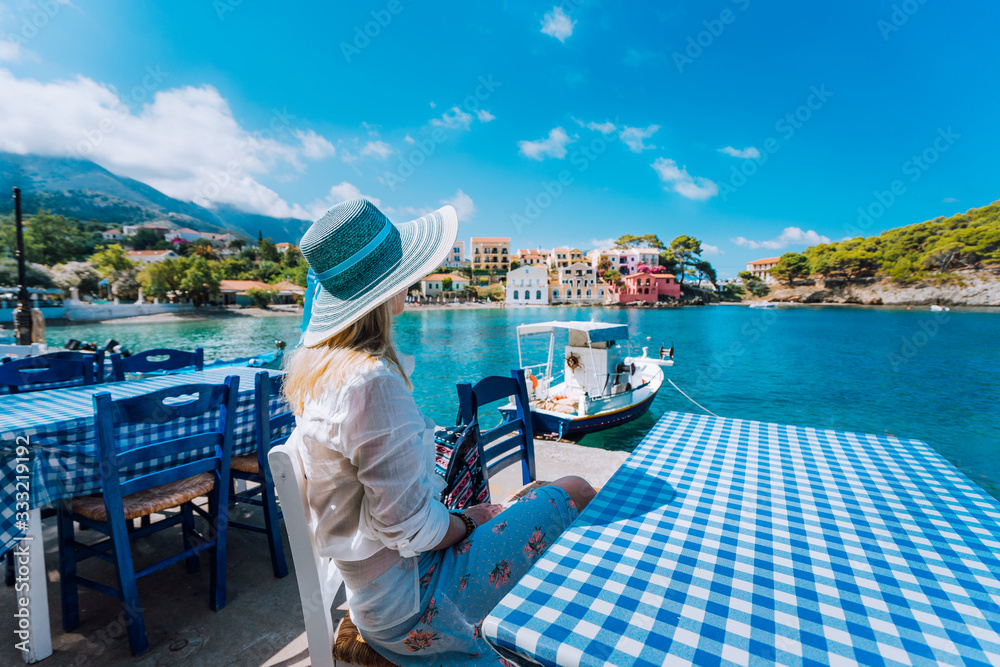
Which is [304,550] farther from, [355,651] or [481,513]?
[481,513]

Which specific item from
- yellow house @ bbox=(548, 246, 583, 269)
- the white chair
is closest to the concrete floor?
the white chair

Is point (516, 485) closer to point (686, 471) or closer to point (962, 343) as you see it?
point (686, 471)

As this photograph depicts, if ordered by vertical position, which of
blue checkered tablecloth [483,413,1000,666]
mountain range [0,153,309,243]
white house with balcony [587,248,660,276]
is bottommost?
blue checkered tablecloth [483,413,1000,666]

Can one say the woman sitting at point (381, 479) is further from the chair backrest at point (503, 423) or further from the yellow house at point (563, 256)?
the yellow house at point (563, 256)

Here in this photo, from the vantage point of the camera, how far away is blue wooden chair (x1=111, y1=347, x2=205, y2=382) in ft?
9.69

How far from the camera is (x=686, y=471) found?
1336 millimetres

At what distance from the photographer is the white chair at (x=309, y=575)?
3.55ft

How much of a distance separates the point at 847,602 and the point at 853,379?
2519cm

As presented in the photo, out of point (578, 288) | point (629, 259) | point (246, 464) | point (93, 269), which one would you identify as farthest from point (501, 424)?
point (629, 259)

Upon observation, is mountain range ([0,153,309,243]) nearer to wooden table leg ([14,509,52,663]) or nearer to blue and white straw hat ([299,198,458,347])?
wooden table leg ([14,509,52,663])

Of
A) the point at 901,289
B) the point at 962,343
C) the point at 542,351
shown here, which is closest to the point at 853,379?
the point at 542,351

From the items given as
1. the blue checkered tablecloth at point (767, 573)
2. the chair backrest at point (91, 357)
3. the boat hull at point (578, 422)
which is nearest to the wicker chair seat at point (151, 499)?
the chair backrest at point (91, 357)

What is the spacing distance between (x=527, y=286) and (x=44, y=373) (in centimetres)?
7369

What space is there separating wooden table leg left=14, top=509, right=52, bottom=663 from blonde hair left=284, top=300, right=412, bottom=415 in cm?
123
